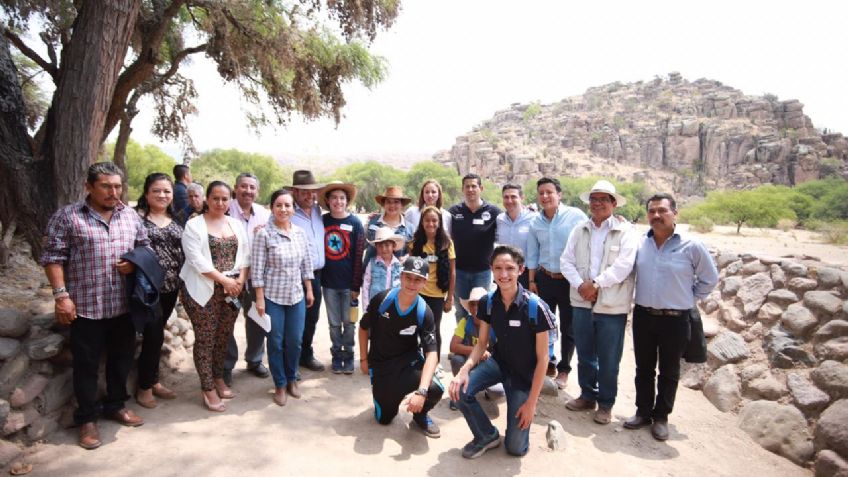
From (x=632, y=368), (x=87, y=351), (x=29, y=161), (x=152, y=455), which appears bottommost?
(x=632, y=368)

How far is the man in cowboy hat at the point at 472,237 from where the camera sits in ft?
15.4

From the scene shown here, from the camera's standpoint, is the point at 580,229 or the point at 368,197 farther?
the point at 368,197

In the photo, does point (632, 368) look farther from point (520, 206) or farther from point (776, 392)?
point (520, 206)

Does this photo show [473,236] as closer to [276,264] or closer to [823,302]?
[276,264]

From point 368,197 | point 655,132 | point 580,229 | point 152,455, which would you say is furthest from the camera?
point 655,132

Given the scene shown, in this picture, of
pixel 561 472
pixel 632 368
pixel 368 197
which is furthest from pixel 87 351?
pixel 368 197

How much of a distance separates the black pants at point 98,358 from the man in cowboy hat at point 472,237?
3.02 metres

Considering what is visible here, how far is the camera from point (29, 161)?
402 centimetres

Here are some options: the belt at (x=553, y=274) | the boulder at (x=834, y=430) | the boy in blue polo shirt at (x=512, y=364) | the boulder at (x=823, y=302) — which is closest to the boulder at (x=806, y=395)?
the boulder at (x=834, y=430)

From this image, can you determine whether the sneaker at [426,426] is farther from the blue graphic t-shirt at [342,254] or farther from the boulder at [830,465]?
the boulder at [830,465]

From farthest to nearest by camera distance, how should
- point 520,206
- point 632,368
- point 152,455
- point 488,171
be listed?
point 488,171 → point 632,368 → point 520,206 → point 152,455

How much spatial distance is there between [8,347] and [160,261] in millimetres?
1101

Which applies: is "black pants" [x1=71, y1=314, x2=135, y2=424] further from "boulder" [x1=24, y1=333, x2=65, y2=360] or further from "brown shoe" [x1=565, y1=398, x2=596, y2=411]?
"brown shoe" [x1=565, y1=398, x2=596, y2=411]

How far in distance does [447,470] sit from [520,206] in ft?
9.00
